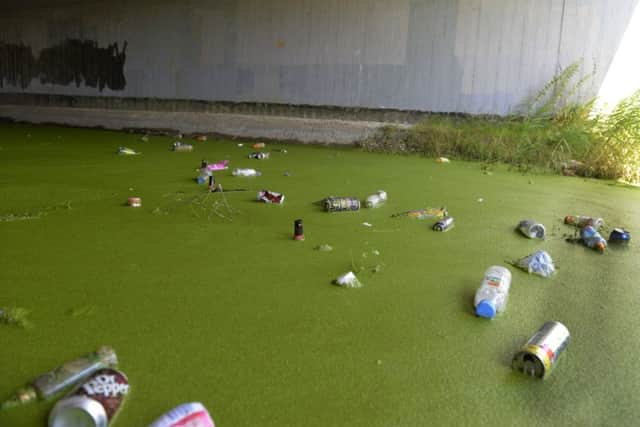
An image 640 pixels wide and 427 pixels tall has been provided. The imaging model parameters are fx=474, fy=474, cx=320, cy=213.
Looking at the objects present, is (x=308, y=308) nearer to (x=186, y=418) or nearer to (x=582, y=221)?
(x=186, y=418)

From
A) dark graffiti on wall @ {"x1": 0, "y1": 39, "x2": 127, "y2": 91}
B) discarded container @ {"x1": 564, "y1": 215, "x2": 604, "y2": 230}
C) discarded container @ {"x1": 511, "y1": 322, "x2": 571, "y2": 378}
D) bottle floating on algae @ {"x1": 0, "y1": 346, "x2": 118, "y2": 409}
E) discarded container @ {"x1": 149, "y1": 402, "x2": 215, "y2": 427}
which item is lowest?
bottle floating on algae @ {"x1": 0, "y1": 346, "x2": 118, "y2": 409}

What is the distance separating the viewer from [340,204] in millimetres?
2750

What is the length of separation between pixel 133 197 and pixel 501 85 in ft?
15.0

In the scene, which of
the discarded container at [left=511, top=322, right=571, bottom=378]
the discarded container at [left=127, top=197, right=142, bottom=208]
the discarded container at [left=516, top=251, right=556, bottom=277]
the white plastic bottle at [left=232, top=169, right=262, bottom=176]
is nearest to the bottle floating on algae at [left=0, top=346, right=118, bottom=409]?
A: the discarded container at [left=511, top=322, right=571, bottom=378]

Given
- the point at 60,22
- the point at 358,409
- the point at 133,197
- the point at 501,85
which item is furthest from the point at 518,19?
the point at 60,22

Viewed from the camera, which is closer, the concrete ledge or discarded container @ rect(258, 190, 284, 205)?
discarded container @ rect(258, 190, 284, 205)

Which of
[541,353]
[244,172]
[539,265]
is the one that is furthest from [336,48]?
[541,353]

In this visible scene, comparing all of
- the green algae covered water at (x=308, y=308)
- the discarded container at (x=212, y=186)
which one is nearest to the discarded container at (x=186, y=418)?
the green algae covered water at (x=308, y=308)

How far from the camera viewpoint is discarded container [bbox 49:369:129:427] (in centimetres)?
91

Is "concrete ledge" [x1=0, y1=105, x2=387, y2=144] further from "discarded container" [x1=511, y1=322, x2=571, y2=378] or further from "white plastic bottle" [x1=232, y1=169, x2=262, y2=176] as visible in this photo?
"discarded container" [x1=511, y1=322, x2=571, y2=378]

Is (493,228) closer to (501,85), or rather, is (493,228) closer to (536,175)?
(536,175)

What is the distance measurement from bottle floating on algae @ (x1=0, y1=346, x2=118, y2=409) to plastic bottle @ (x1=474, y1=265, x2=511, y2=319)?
3.50 feet

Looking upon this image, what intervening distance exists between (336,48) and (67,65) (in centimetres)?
548

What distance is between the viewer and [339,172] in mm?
4145
